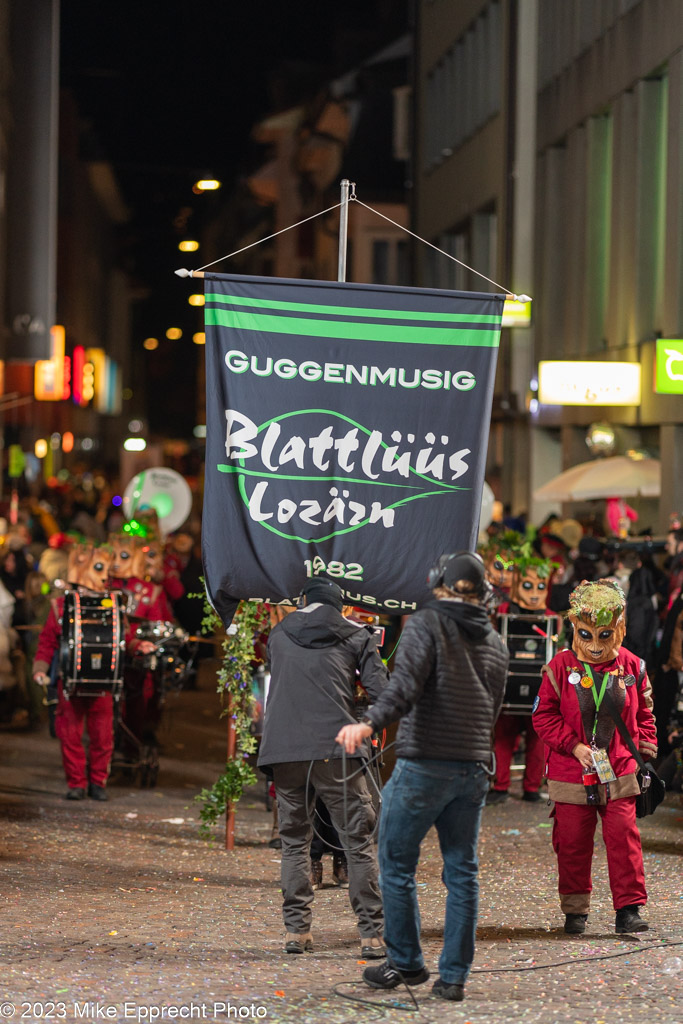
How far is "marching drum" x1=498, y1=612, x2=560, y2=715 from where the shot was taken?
12.1 metres

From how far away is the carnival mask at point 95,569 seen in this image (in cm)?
1255

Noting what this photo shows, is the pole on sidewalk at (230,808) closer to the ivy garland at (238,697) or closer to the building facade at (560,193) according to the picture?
the ivy garland at (238,697)

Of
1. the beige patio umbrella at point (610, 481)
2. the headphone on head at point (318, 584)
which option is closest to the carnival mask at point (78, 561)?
the headphone on head at point (318, 584)

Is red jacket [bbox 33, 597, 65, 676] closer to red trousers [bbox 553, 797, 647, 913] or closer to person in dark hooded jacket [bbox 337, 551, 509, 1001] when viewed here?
red trousers [bbox 553, 797, 647, 913]

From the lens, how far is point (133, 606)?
42.6ft

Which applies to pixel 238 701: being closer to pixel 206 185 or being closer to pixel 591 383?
pixel 206 185

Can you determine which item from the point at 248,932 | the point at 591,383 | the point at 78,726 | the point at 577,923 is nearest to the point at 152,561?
→ the point at 78,726

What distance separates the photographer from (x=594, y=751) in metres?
8.16

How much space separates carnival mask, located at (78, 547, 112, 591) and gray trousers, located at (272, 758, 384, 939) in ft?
16.5

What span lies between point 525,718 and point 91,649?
3358 millimetres

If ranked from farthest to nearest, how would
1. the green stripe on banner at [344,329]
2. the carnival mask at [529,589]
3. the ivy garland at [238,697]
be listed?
the carnival mask at [529,589], the ivy garland at [238,697], the green stripe on banner at [344,329]

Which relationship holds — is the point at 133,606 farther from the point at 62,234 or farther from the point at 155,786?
the point at 62,234

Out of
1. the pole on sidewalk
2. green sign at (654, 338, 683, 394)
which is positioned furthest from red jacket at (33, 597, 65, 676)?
green sign at (654, 338, 683, 394)

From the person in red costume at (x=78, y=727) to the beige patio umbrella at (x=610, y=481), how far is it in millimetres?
11654
